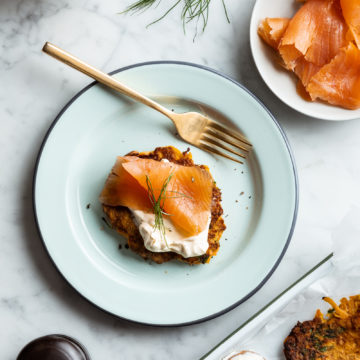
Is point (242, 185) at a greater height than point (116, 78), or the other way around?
point (116, 78)

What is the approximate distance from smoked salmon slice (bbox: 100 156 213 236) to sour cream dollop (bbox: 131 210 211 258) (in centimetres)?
2

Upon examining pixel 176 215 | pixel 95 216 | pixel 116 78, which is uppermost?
pixel 116 78

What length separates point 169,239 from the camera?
73.9 inches

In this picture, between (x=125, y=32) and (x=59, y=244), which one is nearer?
(x=59, y=244)

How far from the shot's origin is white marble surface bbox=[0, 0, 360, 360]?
2.06m

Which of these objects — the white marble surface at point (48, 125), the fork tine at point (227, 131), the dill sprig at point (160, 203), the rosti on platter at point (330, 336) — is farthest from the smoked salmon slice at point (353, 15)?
the rosti on platter at point (330, 336)

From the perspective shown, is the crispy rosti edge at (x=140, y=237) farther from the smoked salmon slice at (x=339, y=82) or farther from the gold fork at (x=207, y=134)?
the smoked salmon slice at (x=339, y=82)

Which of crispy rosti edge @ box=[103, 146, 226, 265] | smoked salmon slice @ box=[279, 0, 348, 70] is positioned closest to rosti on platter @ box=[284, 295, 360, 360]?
crispy rosti edge @ box=[103, 146, 226, 265]

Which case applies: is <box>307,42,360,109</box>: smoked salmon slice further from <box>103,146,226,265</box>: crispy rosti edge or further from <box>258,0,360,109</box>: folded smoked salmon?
<box>103,146,226,265</box>: crispy rosti edge

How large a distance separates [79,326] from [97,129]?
2.82ft

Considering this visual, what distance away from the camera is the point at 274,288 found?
208 cm

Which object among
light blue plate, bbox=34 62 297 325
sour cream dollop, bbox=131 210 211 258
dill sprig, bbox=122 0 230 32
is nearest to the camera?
sour cream dollop, bbox=131 210 211 258

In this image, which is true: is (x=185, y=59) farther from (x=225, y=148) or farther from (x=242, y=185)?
(x=242, y=185)

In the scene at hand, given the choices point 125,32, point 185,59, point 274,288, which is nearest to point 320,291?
point 274,288
